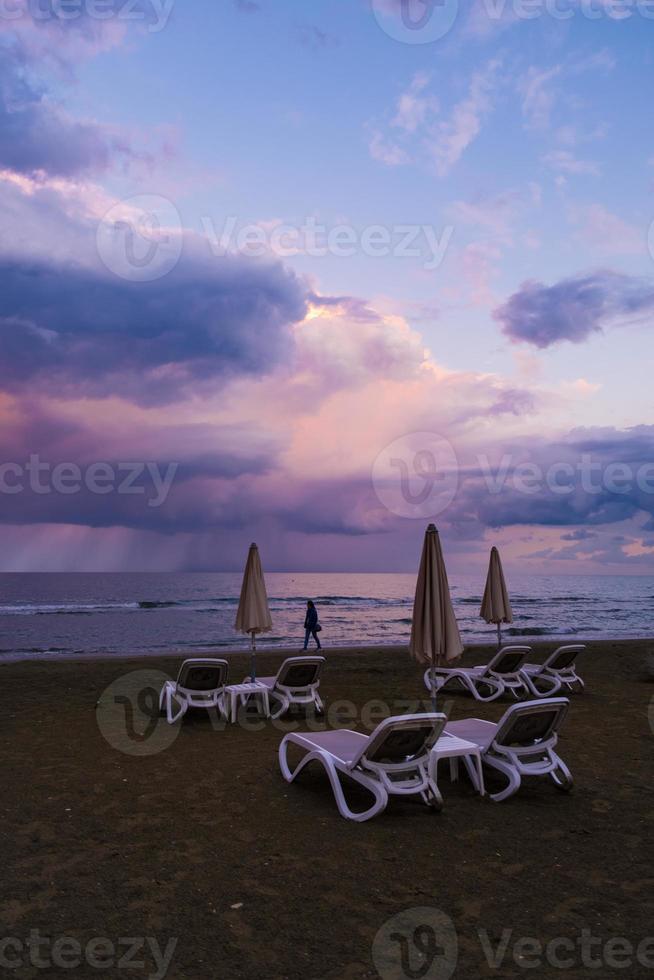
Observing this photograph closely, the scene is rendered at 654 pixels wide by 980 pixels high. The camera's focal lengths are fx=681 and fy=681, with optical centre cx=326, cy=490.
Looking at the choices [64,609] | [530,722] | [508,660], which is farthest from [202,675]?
[64,609]

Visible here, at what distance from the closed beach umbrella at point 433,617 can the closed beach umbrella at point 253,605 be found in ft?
10.4

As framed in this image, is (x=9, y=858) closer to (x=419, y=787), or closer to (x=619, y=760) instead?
(x=419, y=787)

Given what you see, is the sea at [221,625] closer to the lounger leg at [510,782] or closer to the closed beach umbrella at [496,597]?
the closed beach umbrella at [496,597]

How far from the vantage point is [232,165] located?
11.3 metres

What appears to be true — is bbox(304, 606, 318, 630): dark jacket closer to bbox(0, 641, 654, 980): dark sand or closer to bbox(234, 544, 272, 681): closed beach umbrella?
bbox(234, 544, 272, 681): closed beach umbrella

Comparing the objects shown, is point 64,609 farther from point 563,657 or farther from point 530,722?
point 530,722

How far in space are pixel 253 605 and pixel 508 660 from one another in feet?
14.0

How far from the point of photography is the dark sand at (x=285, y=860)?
3482 mm

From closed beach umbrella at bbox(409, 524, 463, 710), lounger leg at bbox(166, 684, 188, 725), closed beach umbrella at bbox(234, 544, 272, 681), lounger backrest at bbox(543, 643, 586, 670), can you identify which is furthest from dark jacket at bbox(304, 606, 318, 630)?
closed beach umbrella at bbox(409, 524, 463, 710)

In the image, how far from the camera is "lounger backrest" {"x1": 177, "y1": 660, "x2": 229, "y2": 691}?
907 cm

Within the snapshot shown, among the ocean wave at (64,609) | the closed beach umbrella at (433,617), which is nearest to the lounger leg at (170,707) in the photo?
the closed beach umbrella at (433,617)

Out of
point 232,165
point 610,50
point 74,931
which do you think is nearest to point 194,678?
point 74,931

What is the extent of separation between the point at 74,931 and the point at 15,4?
9.56 m

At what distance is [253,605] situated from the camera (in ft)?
32.1
